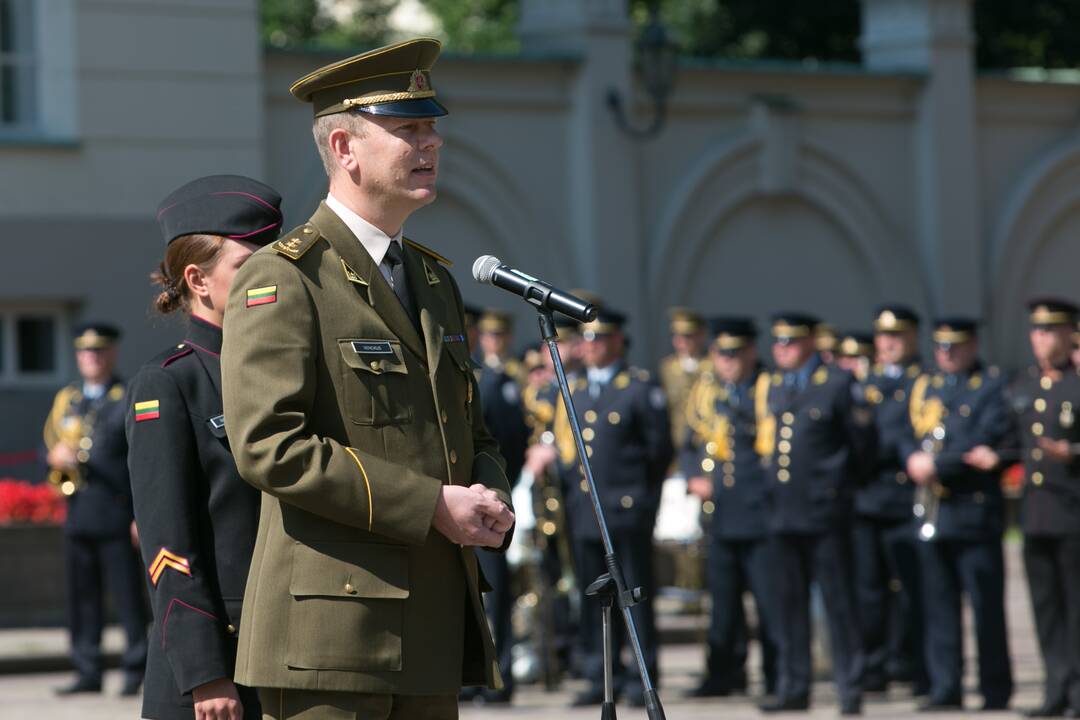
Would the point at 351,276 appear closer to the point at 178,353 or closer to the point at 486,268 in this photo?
the point at 486,268

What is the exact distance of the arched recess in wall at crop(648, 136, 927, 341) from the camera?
19281mm

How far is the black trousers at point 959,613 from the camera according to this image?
1047 centimetres

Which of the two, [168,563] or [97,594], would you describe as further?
[97,594]

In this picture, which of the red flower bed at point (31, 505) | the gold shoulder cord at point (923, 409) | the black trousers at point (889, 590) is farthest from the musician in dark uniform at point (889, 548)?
the red flower bed at point (31, 505)

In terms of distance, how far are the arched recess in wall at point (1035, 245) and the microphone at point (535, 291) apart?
17373 millimetres

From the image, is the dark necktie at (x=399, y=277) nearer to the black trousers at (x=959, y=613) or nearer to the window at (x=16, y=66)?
the black trousers at (x=959, y=613)

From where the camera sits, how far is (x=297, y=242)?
3924 millimetres

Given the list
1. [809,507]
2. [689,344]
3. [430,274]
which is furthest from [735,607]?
[430,274]

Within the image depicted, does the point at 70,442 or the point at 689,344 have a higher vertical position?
the point at 689,344

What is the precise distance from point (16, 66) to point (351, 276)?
43.7 ft

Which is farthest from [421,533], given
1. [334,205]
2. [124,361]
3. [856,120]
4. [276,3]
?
[276,3]

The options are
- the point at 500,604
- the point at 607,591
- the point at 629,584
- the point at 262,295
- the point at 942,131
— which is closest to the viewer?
the point at 262,295

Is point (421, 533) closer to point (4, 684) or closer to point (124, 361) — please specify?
point (4, 684)

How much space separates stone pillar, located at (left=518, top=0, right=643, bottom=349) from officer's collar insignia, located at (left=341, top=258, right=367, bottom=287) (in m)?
14.6
